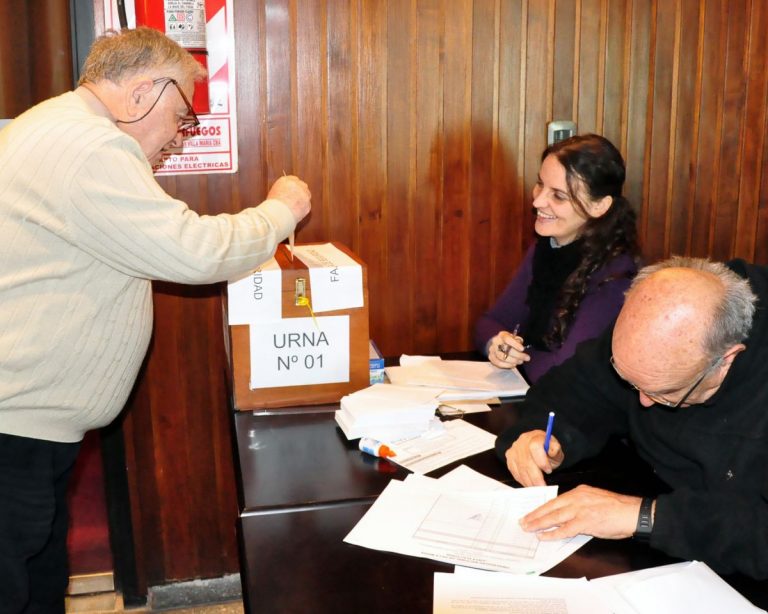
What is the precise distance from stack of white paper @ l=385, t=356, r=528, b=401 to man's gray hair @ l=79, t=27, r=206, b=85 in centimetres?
104

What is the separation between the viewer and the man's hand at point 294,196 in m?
2.07

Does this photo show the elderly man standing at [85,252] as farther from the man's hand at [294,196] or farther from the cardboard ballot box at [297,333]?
the cardboard ballot box at [297,333]

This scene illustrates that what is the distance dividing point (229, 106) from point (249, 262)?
0.85m

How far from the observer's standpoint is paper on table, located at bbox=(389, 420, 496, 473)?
1.82 meters

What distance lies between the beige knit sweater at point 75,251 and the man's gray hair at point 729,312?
962mm

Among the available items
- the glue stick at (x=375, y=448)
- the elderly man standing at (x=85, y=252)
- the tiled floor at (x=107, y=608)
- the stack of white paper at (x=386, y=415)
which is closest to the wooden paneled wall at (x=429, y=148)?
the tiled floor at (x=107, y=608)

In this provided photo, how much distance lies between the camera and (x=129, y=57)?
1872 mm

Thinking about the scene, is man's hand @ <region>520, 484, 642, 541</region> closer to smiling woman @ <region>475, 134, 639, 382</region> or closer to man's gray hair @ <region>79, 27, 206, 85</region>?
smiling woman @ <region>475, 134, 639, 382</region>

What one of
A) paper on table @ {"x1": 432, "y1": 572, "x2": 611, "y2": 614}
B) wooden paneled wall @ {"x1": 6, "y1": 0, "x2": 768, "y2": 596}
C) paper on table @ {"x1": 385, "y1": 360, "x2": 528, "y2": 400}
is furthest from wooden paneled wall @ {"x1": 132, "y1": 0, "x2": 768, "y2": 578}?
paper on table @ {"x1": 432, "y1": 572, "x2": 611, "y2": 614}

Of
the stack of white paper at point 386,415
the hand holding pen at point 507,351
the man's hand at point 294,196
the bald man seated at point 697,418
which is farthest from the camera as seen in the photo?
the hand holding pen at point 507,351

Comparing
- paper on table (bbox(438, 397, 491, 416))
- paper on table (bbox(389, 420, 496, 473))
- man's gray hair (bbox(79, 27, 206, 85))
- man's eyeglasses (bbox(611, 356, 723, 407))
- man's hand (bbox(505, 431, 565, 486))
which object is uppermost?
man's gray hair (bbox(79, 27, 206, 85))

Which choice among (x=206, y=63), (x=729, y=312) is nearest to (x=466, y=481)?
(x=729, y=312)

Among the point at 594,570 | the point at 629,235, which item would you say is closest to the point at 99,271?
the point at 594,570

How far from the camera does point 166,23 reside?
2414 mm
